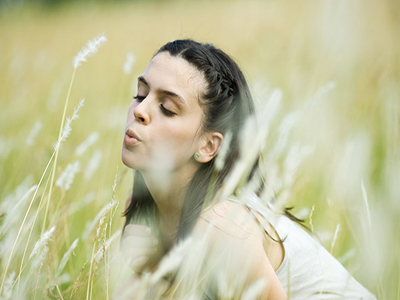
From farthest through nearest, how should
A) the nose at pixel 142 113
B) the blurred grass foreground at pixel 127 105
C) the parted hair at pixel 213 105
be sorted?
the parted hair at pixel 213 105 < the nose at pixel 142 113 < the blurred grass foreground at pixel 127 105

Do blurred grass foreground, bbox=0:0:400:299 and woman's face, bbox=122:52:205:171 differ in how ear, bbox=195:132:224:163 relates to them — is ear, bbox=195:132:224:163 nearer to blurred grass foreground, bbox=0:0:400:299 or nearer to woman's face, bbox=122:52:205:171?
woman's face, bbox=122:52:205:171

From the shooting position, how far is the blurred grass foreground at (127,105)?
975 millimetres

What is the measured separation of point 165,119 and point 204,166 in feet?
0.75

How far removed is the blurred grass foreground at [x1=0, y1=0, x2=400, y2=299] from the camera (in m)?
0.97

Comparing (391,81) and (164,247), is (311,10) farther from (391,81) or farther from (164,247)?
(164,247)

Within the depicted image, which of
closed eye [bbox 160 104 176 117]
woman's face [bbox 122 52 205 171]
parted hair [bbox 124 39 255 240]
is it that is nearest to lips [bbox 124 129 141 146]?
woman's face [bbox 122 52 205 171]

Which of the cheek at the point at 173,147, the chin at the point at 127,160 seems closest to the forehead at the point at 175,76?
the cheek at the point at 173,147

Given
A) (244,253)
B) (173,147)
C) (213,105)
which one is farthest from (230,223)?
(213,105)

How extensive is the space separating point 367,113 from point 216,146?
1589mm

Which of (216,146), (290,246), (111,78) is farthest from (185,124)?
(111,78)

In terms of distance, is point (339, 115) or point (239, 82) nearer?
point (239, 82)

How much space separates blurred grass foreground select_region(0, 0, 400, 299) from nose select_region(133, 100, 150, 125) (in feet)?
0.41

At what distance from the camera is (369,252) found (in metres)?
1.04

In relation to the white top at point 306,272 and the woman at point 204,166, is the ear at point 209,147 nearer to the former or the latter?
the woman at point 204,166
